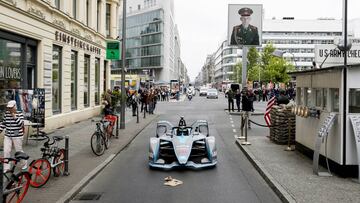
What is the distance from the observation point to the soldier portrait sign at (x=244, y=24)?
30.5m

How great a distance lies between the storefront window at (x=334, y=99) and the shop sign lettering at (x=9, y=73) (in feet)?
31.5

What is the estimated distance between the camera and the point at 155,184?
8617 mm

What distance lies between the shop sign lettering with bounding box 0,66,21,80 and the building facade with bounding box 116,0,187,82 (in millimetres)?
83560

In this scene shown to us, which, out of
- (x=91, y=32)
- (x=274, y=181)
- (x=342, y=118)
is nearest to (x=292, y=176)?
(x=274, y=181)

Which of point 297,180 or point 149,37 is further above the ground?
point 149,37

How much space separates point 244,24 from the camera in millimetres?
30703

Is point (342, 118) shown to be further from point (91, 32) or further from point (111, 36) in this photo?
point (111, 36)

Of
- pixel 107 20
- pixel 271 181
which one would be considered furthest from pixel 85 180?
pixel 107 20

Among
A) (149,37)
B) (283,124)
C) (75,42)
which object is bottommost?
(283,124)

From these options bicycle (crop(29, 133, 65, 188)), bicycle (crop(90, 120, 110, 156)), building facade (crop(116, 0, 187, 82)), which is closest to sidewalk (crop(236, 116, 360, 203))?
bicycle (crop(90, 120, 110, 156))

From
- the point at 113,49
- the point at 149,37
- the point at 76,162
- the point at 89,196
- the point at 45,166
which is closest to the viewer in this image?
the point at 89,196

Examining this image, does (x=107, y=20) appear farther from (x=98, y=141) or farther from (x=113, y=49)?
(x=98, y=141)

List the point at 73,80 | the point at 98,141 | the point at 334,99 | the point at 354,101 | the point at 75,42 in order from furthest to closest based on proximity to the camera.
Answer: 1. the point at 73,80
2. the point at 75,42
3. the point at 98,141
4. the point at 334,99
5. the point at 354,101

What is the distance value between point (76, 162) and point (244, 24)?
22.3 metres
